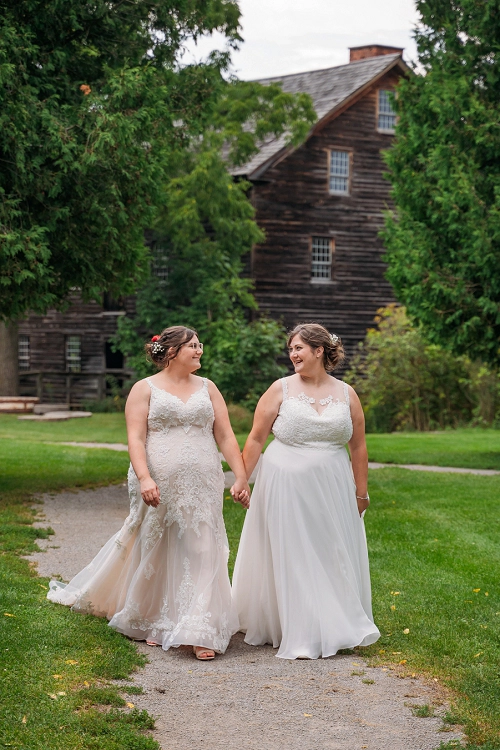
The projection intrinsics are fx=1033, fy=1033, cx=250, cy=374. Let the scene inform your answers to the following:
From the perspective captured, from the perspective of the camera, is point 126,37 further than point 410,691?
Yes

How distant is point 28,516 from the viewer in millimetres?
11406

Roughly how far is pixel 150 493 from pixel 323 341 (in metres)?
1.45

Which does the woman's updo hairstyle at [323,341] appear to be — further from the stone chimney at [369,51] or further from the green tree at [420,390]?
the stone chimney at [369,51]

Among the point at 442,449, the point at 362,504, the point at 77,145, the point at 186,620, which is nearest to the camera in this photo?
the point at 186,620

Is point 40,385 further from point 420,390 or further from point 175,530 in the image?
point 175,530

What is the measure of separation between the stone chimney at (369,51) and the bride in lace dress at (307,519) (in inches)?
1260

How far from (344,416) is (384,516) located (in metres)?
5.19

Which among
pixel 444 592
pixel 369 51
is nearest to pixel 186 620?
pixel 444 592

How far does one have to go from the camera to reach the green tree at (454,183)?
1609 cm

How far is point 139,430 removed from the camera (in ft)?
21.7

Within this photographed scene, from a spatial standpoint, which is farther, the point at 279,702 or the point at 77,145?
the point at 77,145

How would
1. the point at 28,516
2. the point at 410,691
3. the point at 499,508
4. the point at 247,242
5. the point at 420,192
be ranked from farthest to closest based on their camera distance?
the point at 247,242, the point at 420,192, the point at 499,508, the point at 28,516, the point at 410,691

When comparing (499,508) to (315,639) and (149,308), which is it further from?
(149,308)

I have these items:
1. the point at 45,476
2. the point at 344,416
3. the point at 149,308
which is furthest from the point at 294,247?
the point at 344,416
